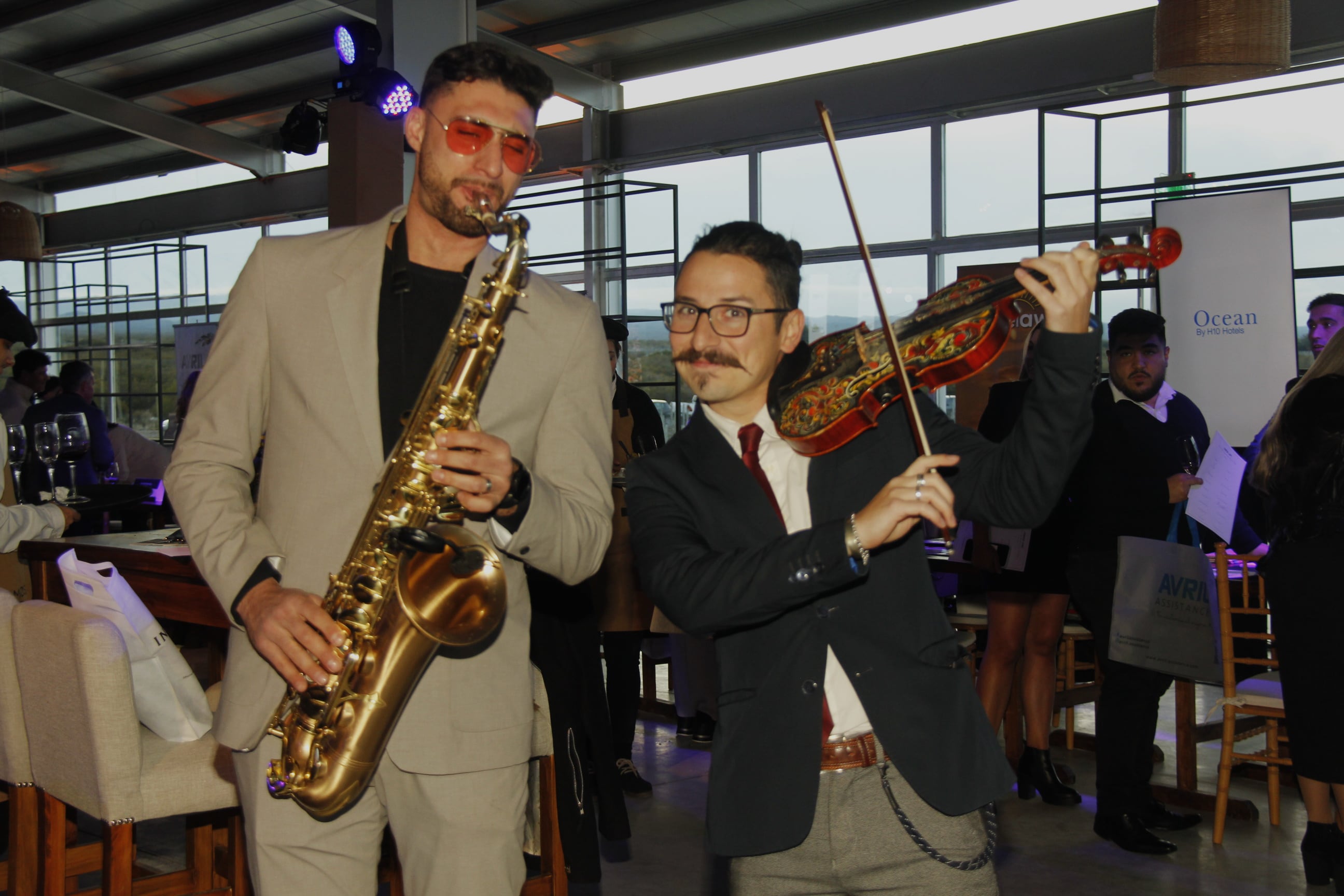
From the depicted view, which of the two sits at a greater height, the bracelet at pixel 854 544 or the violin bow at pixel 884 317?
the violin bow at pixel 884 317

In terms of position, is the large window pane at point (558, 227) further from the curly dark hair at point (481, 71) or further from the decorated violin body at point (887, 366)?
the decorated violin body at point (887, 366)

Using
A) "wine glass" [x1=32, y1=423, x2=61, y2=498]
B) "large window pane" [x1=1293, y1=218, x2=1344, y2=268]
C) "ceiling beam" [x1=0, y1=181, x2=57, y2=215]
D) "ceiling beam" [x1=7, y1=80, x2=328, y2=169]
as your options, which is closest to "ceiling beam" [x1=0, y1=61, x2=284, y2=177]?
"ceiling beam" [x1=7, y1=80, x2=328, y2=169]

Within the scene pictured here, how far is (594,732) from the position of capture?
317 cm

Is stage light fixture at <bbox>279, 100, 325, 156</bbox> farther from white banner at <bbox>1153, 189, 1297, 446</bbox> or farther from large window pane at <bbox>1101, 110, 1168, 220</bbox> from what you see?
large window pane at <bbox>1101, 110, 1168, 220</bbox>

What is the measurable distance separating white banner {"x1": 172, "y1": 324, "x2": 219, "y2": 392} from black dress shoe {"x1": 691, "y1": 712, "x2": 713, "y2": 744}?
9433mm

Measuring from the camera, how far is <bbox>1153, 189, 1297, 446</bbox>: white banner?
6.47 meters

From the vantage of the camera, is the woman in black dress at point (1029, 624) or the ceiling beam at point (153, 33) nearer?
the woman in black dress at point (1029, 624)

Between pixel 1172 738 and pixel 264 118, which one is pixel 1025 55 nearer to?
pixel 1172 738

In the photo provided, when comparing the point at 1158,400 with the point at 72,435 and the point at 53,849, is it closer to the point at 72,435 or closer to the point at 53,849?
the point at 53,849

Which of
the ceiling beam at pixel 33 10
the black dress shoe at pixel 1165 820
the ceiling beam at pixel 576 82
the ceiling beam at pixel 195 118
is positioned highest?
the ceiling beam at pixel 33 10

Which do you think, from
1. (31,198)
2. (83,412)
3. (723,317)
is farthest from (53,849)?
(31,198)

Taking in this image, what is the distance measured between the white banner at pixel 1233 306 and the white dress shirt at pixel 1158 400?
1907 mm

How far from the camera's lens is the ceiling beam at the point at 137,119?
497 inches

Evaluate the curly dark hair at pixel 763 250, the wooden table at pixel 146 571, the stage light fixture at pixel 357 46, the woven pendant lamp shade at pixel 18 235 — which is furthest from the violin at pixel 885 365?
the woven pendant lamp shade at pixel 18 235
